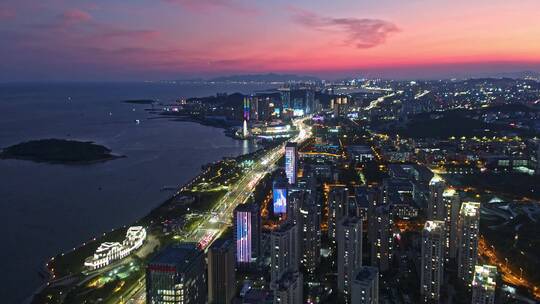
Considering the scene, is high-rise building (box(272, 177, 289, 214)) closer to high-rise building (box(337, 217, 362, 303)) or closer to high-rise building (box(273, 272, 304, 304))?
high-rise building (box(337, 217, 362, 303))

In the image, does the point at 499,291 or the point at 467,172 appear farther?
the point at 467,172

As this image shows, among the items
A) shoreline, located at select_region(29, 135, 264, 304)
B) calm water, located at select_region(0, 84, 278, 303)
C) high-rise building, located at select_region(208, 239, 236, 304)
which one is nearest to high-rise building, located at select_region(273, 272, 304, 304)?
high-rise building, located at select_region(208, 239, 236, 304)

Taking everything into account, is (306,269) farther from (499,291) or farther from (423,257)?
(499,291)

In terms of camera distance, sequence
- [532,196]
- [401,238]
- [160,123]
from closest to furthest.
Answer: [401,238]
[532,196]
[160,123]

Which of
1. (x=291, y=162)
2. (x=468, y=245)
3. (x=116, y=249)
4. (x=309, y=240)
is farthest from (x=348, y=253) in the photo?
(x=291, y=162)

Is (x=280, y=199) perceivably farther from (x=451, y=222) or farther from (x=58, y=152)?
(x=58, y=152)

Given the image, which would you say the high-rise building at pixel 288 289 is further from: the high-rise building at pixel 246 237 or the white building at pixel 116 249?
the white building at pixel 116 249

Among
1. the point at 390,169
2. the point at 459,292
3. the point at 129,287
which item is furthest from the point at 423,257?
the point at 390,169
